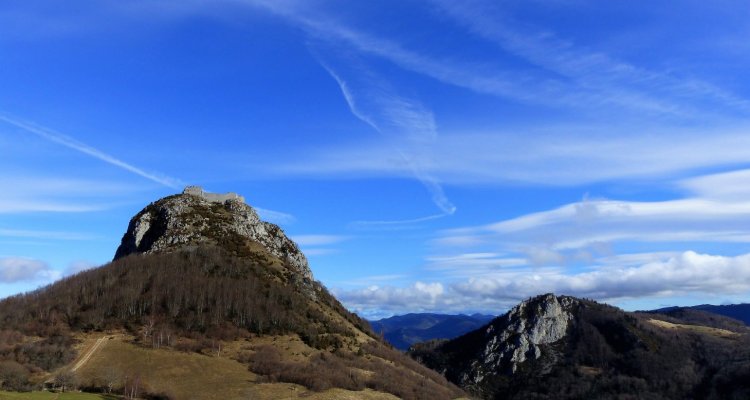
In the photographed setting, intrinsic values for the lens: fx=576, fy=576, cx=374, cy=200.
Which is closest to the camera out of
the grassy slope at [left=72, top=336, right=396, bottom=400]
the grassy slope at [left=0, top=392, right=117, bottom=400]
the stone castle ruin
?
the grassy slope at [left=0, top=392, right=117, bottom=400]

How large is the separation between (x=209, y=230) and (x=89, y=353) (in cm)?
6417

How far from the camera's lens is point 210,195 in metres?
186

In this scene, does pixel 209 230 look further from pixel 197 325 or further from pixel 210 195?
pixel 197 325

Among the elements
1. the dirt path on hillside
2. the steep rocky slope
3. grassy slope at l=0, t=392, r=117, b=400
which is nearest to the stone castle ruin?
the steep rocky slope

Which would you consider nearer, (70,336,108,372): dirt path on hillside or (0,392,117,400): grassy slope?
(0,392,117,400): grassy slope

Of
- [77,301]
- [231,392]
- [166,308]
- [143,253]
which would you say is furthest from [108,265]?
[231,392]

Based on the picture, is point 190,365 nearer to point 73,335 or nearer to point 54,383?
point 54,383

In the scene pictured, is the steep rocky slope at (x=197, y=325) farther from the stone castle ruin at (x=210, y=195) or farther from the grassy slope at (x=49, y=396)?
the stone castle ruin at (x=210, y=195)

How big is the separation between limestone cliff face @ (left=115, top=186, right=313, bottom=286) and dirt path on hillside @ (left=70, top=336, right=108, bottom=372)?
152ft

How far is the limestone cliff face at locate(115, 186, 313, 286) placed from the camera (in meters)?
157

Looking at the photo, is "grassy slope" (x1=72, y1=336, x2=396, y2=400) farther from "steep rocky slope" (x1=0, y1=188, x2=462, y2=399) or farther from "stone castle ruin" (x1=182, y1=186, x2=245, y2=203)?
"stone castle ruin" (x1=182, y1=186, x2=245, y2=203)

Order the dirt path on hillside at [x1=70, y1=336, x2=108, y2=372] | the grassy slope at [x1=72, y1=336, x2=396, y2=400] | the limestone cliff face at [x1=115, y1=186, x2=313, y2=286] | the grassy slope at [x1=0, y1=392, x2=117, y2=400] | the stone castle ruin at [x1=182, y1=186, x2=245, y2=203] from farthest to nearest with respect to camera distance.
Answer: the stone castle ruin at [x1=182, y1=186, x2=245, y2=203] → the limestone cliff face at [x1=115, y1=186, x2=313, y2=286] → the dirt path on hillside at [x1=70, y1=336, x2=108, y2=372] → the grassy slope at [x1=72, y1=336, x2=396, y2=400] → the grassy slope at [x1=0, y1=392, x2=117, y2=400]

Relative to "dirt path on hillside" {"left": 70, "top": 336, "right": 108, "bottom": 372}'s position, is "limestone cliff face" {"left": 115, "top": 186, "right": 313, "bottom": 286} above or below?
above

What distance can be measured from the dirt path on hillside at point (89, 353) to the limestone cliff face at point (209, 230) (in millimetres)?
46332
